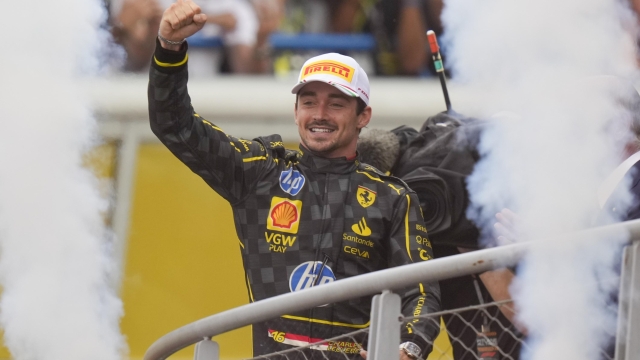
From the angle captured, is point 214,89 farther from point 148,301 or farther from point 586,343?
point 586,343

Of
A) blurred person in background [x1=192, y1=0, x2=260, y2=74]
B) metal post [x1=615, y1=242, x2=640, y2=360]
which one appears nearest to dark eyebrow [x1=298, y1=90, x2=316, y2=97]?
metal post [x1=615, y1=242, x2=640, y2=360]

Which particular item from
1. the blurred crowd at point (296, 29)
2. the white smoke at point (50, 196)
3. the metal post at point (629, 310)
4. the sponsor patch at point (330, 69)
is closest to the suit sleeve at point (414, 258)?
the sponsor patch at point (330, 69)

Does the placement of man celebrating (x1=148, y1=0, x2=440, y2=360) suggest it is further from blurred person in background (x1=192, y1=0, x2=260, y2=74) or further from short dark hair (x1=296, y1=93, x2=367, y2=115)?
blurred person in background (x1=192, y1=0, x2=260, y2=74)

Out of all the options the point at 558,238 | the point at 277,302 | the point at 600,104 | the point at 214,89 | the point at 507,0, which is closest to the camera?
the point at 558,238

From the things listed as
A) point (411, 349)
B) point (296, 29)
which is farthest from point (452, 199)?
point (296, 29)

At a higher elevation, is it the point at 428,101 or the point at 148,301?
the point at 428,101

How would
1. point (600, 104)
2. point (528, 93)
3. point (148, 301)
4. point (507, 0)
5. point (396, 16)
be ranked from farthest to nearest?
point (396, 16) < point (148, 301) < point (507, 0) < point (528, 93) < point (600, 104)

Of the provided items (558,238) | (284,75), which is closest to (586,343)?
(558,238)

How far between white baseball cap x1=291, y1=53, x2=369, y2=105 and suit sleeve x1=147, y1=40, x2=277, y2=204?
0.29 m

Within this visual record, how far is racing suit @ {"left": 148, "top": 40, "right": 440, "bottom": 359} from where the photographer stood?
3.12 m

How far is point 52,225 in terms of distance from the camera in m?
3.70

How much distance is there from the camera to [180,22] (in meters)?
3.06

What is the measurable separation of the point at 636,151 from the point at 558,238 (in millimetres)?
717

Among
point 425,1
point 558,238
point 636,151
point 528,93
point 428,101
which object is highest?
point 425,1
